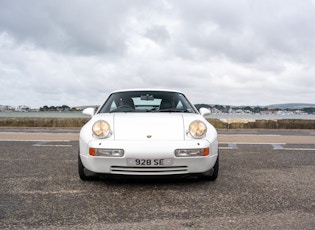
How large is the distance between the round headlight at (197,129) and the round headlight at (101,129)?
40.0 inches

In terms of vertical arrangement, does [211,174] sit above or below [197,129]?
below

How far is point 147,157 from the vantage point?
3.97 m

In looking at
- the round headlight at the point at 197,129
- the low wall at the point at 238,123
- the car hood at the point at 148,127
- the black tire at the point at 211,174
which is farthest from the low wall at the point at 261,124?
the round headlight at the point at 197,129

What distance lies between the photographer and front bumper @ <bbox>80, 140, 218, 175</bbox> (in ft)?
13.0

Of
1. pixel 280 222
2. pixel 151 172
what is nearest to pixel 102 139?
pixel 151 172

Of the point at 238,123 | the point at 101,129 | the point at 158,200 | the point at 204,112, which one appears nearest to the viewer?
the point at 158,200

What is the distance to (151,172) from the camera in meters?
4.03

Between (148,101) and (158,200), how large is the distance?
7.40ft

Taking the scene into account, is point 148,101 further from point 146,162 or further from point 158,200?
point 158,200

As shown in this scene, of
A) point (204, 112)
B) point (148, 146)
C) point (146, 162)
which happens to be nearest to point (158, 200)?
point (146, 162)

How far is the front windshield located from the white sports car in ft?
1.87

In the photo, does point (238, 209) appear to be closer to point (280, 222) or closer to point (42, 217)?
point (280, 222)

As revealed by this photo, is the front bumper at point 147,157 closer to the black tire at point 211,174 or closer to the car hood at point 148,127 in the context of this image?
the car hood at point 148,127

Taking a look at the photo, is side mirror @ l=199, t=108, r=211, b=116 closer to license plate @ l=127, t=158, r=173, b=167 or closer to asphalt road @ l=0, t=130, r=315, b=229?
asphalt road @ l=0, t=130, r=315, b=229
